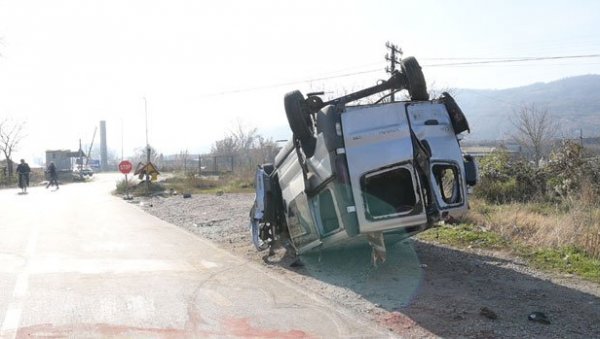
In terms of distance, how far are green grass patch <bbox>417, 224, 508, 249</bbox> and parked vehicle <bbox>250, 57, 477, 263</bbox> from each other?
2248mm

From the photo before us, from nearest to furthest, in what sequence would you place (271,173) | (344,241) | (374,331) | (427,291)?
(374,331) → (427,291) → (344,241) → (271,173)

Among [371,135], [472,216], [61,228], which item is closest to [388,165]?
[371,135]

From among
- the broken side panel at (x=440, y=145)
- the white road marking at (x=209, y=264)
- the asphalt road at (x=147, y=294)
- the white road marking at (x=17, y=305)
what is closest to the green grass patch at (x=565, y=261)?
the broken side panel at (x=440, y=145)

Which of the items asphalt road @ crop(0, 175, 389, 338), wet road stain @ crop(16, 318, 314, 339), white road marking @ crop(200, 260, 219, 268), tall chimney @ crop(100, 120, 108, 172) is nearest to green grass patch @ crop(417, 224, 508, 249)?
asphalt road @ crop(0, 175, 389, 338)

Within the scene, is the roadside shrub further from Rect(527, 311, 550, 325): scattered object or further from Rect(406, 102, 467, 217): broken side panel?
Rect(527, 311, 550, 325): scattered object

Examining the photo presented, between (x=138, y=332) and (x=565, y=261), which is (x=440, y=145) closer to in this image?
(x=565, y=261)

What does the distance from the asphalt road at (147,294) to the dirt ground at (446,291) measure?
404mm

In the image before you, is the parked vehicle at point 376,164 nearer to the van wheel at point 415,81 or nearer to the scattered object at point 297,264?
the van wheel at point 415,81

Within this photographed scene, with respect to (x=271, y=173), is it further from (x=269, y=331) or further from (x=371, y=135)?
(x=269, y=331)

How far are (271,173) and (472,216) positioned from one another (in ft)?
14.2

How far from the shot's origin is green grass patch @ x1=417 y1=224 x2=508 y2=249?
9.39 m

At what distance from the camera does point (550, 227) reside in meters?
9.41

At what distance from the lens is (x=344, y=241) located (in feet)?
24.8

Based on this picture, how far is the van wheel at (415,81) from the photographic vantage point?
7.93 metres
